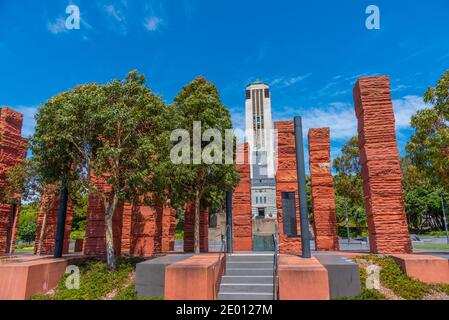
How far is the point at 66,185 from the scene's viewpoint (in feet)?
36.3

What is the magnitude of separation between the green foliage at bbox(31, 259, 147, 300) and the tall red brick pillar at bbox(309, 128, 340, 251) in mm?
9404

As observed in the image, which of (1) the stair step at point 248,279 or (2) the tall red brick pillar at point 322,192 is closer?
(1) the stair step at point 248,279

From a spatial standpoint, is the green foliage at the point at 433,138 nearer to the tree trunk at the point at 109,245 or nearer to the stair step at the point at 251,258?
the stair step at the point at 251,258

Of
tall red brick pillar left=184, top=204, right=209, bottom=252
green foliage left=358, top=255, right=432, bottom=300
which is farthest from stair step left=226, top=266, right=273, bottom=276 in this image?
tall red brick pillar left=184, top=204, right=209, bottom=252

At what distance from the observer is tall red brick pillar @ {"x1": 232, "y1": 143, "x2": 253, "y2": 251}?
Answer: 625 inches

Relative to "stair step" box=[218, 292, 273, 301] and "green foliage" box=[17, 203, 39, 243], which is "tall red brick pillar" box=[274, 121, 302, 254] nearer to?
"stair step" box=[218, 292, 273, 301]

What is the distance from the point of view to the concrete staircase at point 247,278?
782cm

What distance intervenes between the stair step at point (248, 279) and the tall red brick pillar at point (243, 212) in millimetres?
7000

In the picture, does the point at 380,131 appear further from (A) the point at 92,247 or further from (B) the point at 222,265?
(A) the point at 92,247

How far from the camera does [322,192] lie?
51.8 ft

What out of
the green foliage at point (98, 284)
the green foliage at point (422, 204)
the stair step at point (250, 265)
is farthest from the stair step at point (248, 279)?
the green foliage at point (422, 204)

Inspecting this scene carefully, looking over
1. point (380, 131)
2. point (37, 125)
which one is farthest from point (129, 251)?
point (380, 131)

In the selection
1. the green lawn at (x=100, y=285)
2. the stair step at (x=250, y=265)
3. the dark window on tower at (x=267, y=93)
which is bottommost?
the green lawn at (x=100, y=285)

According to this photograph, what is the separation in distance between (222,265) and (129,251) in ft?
25.3
